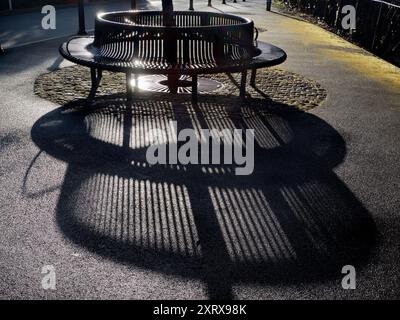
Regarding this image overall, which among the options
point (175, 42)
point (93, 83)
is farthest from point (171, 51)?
point (93, 83)

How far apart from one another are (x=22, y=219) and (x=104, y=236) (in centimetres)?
82

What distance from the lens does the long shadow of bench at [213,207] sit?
3422 millimetres

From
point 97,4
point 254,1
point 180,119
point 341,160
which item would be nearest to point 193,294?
point 341,160

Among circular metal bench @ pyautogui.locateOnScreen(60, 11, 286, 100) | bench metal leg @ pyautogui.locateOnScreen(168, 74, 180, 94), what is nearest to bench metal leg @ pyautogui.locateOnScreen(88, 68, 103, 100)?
circular metal bench @ pyautogui.locateOnScreen(60, 11, 286, 100)

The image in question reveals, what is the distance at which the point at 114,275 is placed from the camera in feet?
10.5

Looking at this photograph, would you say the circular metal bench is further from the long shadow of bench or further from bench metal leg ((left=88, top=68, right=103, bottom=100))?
the long shadow of bench

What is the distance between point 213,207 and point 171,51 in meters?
3.46

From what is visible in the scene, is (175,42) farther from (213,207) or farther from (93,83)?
(213,207)

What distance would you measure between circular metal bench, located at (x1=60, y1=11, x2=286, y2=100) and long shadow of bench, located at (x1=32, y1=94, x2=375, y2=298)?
0.85 meters

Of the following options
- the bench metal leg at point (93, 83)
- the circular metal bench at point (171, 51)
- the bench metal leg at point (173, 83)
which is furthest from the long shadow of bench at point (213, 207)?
the bench metal leg at point (173, 83)

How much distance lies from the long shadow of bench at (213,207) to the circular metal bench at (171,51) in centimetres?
85

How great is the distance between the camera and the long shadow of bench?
11.2ft

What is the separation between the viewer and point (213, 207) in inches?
165

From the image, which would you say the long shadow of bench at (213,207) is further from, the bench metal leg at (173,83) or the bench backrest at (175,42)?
the bench metal leg at (173,83)
